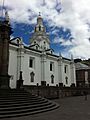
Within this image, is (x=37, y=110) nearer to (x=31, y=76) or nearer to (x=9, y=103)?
(x=9, y=103)

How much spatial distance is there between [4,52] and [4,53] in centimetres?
12

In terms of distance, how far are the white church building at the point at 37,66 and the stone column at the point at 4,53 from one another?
20467mm

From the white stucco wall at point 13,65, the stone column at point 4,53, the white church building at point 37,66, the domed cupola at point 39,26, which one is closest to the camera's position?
the stone column at point 4,53

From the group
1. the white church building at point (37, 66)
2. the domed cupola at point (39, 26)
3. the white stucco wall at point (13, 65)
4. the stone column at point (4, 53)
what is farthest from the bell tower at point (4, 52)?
the domed cupola at point (39, 26)

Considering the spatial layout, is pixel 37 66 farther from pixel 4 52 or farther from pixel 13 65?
pixel 4 52

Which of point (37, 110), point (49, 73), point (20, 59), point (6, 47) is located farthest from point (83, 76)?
point (37, 110)

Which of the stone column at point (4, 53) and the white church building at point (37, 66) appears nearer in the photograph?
the stone column at point (4, 53)

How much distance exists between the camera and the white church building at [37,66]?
45438 millimetres

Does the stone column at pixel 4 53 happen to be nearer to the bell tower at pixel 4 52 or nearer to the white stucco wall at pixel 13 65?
the bell tower at pixel 4 52

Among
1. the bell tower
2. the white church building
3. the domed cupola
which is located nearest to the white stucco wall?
the white church building

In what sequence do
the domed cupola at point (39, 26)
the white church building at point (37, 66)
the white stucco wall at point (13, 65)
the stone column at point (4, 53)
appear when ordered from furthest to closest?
the domed cupola at point (39, 26) < the white church building at point (37, 66) < the white stucco wall at point (13, 65) < the stone column at point (4, 53)

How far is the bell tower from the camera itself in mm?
22062

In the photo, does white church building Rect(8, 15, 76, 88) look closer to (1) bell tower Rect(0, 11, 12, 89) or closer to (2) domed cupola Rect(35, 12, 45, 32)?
(2) domed cupola Rect(35, 12, 45, 32)

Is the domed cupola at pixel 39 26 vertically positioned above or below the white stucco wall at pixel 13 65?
above
